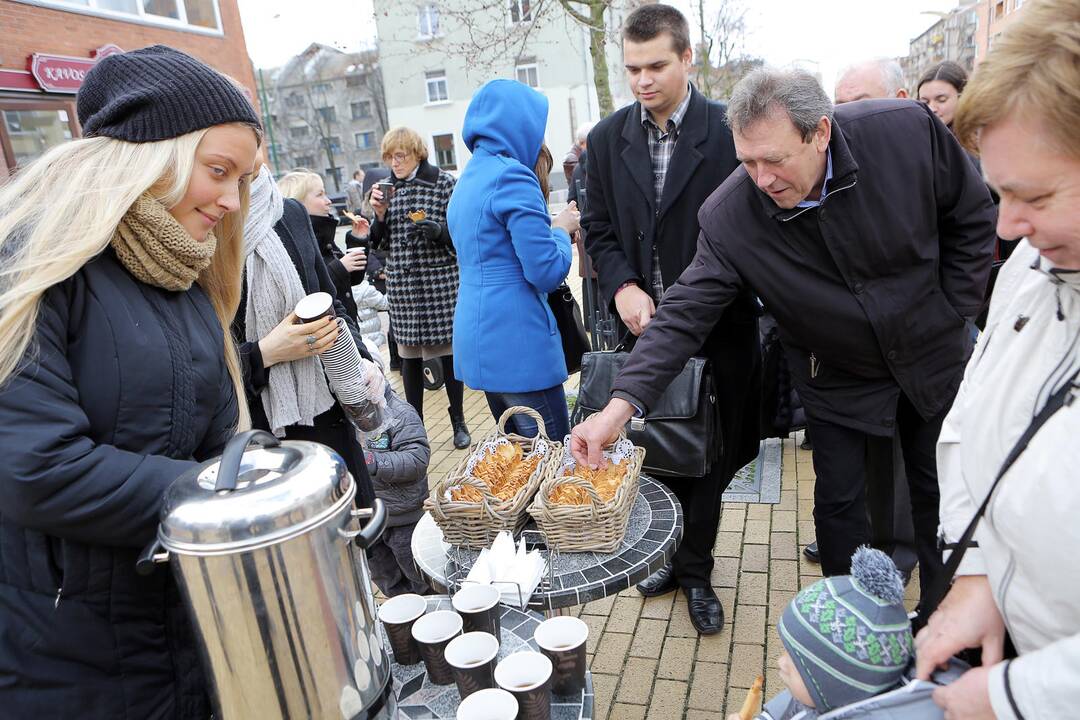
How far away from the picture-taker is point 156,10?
13.5m

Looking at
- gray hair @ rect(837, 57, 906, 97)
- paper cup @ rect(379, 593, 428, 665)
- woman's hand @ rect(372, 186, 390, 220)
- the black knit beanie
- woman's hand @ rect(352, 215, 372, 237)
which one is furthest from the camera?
woman's hand @ rect(352, 215, 372, 237)

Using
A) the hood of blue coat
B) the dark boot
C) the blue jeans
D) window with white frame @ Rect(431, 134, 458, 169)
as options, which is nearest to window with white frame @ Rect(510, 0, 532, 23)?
the dark boot

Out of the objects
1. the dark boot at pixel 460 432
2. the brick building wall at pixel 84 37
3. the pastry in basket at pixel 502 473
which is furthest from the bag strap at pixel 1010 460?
the brick building wall at pixel 84 37

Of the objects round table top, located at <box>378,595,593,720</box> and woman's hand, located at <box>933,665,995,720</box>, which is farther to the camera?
round table top, located at <box>378,595,593,720</box>

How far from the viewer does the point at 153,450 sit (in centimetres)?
119

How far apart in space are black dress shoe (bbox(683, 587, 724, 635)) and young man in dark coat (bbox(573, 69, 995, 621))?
0.87m

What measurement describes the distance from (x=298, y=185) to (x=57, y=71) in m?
9.85

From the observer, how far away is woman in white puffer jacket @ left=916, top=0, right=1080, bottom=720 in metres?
0.93

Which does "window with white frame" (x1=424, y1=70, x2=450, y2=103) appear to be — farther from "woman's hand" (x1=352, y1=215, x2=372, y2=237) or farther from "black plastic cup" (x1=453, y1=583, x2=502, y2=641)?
"black plastic cup" (x1=453, y1=583, x2=502, y2=641)

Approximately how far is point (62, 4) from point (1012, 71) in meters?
14.5

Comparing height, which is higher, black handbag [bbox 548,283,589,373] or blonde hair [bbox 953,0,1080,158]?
blonde hair [bbox 953,0,1080,158]

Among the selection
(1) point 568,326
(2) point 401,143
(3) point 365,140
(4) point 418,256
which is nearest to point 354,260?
(4) point 418,256

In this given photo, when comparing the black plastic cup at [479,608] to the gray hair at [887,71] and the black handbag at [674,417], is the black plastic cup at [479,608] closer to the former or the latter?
the black handbag at [674,417]

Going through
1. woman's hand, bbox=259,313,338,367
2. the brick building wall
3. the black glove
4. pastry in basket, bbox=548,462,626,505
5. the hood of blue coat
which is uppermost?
the brick building wall
